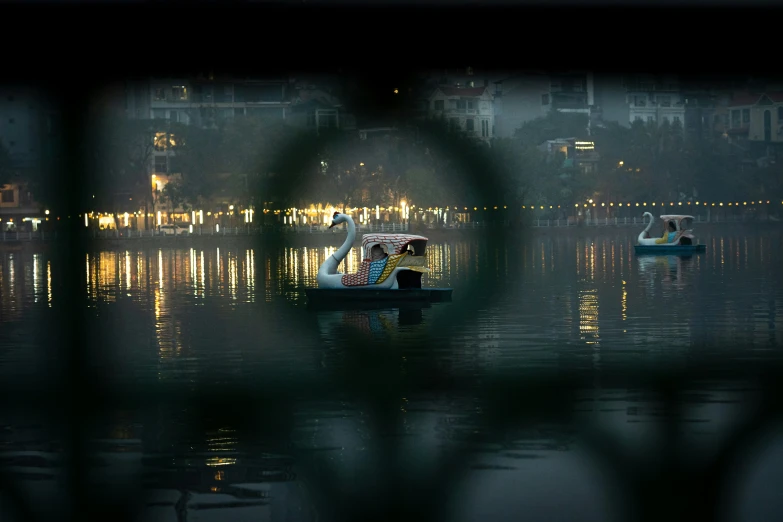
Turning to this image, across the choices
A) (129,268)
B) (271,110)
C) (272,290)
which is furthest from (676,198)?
(272,290)

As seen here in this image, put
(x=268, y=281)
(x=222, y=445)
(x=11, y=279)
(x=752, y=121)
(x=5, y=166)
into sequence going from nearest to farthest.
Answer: (x=222, y=445) < (x=268, y=281) < (x=11, y=279) < (x=5, y=166) < (x=752, y=121)

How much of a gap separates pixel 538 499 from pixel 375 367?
815 cm

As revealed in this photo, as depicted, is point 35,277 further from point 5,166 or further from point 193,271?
point 5,166

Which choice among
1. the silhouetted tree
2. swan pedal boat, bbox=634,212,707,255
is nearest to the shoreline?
the silhouetted tree

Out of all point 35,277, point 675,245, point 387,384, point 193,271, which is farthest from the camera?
point 675,245

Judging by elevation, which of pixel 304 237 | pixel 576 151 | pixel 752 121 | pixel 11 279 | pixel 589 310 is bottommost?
pixel 589 310

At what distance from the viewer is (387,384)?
47.6 feet

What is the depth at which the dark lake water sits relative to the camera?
8.71 m

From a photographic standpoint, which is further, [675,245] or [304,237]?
[304,237]

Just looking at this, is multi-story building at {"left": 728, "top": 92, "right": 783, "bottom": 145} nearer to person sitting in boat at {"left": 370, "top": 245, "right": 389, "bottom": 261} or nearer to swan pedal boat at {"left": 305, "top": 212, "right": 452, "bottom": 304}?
swan pedal boat at {"left": 305, "top": 212, "right": 452, "bottom": 304}

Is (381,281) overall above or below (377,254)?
below

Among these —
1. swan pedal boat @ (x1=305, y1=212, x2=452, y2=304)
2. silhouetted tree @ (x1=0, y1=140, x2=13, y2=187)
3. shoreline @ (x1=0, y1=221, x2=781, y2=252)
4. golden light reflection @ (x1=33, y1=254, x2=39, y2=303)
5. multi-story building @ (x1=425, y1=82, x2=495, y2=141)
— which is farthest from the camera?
multi-story building @ (x1=425, y1=82, x2=495, y2=141)

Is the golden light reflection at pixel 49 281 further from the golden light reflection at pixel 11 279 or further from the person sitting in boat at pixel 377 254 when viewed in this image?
the person sitting in boat at pixel 377 254

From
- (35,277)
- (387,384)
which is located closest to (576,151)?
(35,277)
